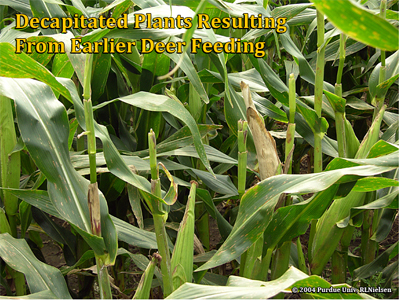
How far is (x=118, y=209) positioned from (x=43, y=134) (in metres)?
0.57

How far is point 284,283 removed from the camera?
1.60 ft

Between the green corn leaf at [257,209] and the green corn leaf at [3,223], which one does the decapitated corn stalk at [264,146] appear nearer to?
the green corn leaf at [257,209]

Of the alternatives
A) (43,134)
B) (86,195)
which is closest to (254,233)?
(86,195)

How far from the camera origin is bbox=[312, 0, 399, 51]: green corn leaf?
0.92ft

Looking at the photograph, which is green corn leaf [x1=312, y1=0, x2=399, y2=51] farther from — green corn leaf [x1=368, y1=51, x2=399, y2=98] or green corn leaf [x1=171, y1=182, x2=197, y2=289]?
green corn leaf [x1=368, y1=51, x2=399, y2=98]

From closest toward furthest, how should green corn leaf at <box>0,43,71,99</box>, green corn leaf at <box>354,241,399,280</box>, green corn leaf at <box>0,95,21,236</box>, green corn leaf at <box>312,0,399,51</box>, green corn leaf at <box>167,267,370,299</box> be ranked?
green corn leaf at <box>312,0,399,51</box>, green corn leaf at <box>167,267,370,299</box>, green corn leaf at <box>0,43,71,99</box>, green corn leaf at <box>0,95,21,236</box>, green corn leaf at <box>354,241,399,280</box>

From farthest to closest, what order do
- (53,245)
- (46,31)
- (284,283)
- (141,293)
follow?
(53,245) < (46,31) < (141,293) < (284,283)

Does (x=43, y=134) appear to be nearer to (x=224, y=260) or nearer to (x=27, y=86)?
(x=27, y=86)

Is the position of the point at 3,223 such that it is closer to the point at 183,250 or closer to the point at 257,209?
the point at 183,250

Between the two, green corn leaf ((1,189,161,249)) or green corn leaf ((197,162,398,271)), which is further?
green corn leaf ((1,189,161,249))

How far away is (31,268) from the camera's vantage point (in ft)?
2.42

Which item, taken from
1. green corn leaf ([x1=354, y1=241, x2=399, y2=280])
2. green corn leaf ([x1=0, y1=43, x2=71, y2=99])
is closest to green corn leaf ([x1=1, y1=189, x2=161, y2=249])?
green corn leaf ([x1=0, y1=43, x2=71, y2=99])

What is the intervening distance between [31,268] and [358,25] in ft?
2.38

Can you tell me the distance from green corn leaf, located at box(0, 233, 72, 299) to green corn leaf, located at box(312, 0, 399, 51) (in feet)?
2.21
